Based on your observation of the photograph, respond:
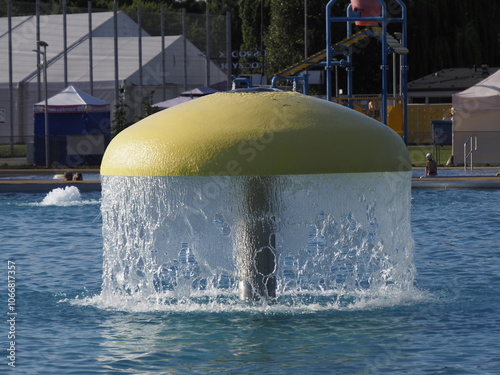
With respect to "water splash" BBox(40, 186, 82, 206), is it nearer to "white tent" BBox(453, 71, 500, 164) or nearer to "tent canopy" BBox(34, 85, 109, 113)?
"tent canopy" BBox(34, 85, 109, 113)

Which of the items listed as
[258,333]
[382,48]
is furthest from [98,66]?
[258,333]

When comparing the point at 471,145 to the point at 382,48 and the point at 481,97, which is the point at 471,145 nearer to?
the point at 481,97

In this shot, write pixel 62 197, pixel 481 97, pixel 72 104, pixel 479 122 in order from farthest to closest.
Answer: pixel 72 104 → pixel 479 122 → pixel 481 97 → pixel 62 197

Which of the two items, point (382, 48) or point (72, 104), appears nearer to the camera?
point (382, 48)

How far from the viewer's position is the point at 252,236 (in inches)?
376

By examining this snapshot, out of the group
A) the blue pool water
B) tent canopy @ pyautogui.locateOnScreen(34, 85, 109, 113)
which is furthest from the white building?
the blue pool water

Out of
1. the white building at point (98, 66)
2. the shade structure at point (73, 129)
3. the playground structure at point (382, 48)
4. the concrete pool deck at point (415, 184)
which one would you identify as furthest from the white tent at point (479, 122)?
the white building at point (98, 66)

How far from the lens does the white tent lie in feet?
107

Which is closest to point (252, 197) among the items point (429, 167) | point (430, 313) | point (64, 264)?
point (430, 313)

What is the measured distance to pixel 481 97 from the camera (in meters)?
33.2

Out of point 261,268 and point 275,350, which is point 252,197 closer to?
point 261,268

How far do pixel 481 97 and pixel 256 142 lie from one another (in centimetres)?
2568

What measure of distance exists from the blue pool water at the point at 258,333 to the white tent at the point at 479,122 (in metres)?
19.2

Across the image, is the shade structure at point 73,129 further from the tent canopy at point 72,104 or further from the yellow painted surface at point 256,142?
the yellow painted surface at point 256,142
